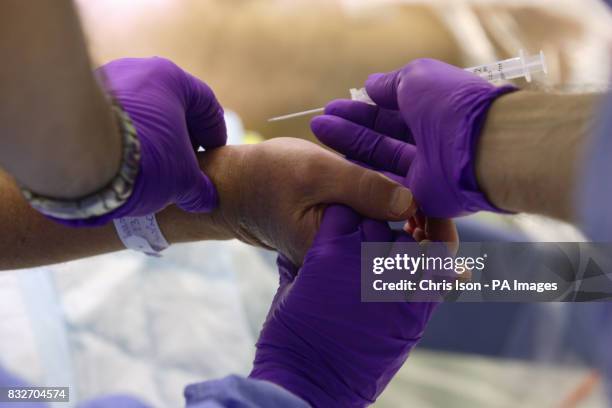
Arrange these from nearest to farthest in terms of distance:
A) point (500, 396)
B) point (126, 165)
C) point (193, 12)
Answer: point (126, 165)
point (500, 396)
point (193, 12)

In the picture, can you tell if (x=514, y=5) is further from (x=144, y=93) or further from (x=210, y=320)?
(x=144, y=93)

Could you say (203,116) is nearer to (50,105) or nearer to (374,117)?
(374,117)

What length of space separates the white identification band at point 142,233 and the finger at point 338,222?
37 cm

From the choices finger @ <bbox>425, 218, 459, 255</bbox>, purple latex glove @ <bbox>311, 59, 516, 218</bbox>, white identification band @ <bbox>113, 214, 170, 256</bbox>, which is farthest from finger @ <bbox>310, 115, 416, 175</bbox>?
white identification band @ <bbox>113, 214, 170, 256</bbox>

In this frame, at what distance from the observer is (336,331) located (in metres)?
0.89

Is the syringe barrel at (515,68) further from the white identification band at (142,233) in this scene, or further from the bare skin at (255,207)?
the white identification band at (142,233)

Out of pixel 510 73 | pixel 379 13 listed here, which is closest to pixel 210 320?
pixel 510 73

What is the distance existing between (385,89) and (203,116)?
337 millimetres

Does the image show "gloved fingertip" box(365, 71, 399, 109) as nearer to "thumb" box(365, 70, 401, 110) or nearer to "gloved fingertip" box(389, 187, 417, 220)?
"thumb" box(365, 70, 401, 110)

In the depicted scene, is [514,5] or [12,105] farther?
[514,5]

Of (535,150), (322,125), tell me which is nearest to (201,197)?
(322,125)

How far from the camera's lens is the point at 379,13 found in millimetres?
2262

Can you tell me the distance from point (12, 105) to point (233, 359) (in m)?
1.13

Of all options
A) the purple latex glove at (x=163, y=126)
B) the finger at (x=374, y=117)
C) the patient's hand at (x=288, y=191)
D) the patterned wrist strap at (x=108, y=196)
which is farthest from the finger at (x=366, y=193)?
the patterned wrist strap at (x=108, y=196)
